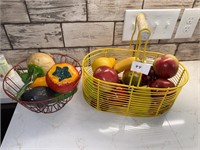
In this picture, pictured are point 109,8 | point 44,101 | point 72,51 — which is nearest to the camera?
point 44,101

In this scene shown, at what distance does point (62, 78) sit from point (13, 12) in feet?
0.93

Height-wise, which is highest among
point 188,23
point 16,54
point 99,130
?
point 188,23

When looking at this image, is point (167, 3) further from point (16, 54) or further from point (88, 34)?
point (16, 54)

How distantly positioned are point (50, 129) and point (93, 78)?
0.20 m

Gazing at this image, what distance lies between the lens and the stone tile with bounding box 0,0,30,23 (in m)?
0.57

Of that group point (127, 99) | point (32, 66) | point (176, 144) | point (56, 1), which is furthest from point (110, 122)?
point (56, 1)

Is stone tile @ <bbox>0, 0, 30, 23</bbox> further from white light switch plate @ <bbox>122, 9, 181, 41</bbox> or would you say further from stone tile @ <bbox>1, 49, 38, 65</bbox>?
white light switch plate @ <bbox>122, 9, 181, 41</bbox>

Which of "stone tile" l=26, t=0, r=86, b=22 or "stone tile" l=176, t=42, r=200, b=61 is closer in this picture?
"stone tile" l=26, t=0, r=86, b=22

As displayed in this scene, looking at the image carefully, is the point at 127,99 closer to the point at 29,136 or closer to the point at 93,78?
the point at 93,78

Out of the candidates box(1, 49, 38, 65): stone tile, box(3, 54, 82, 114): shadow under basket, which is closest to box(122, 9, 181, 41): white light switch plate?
box(3, 54, 82, 114): shadow under basket

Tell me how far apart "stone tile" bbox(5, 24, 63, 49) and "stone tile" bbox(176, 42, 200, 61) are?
1.60ft

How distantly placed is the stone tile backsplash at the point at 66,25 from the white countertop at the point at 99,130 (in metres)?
0.22

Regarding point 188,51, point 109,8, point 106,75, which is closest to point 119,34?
point 109,8

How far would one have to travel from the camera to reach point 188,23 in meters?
0.67
